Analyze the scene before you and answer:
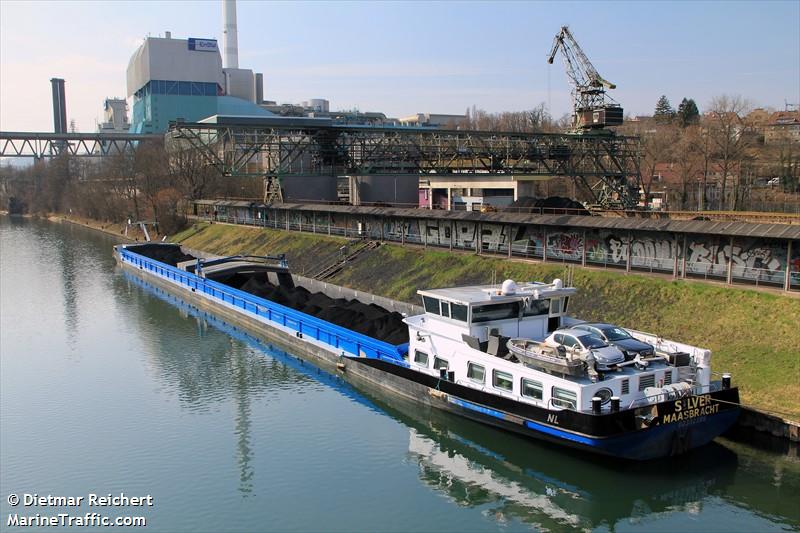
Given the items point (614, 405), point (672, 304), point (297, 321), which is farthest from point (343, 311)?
point (614, 405)

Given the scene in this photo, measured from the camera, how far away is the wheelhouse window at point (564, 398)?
19058 mm

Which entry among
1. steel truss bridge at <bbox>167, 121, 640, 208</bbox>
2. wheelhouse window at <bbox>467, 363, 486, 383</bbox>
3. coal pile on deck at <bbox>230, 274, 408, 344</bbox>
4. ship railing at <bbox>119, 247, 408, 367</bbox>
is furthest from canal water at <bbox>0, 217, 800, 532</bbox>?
steel truss bridge at <bbox>167, 121, 640, 208</bbox>

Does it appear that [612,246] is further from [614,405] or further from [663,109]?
[663,109]

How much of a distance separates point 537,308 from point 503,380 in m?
3.76

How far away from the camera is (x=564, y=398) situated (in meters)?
19.4

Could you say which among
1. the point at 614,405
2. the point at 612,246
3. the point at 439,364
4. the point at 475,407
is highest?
the point at 612,246

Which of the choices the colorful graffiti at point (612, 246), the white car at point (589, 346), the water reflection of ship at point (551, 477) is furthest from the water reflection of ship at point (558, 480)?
the colorful graffiti at point (612, 246)

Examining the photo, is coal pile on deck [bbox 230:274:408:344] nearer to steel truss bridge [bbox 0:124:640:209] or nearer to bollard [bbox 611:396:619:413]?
bollard [bbox 611:396:619:413]

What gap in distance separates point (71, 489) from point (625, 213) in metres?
44.8

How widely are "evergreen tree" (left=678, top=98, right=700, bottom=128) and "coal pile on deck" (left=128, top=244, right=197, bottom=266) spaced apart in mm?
98018

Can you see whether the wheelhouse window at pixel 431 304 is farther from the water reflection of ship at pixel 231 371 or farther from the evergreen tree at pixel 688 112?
the evergreen tree at pixel 688 112

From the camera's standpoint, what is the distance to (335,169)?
6481 centimetres

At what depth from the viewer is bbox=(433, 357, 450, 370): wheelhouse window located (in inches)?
928

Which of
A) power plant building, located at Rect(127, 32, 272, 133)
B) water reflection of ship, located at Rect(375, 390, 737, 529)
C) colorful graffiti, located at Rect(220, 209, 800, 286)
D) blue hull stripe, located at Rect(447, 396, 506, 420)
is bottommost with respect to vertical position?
water reflection of ship, located at Rect(375, 390, 737, 529)
